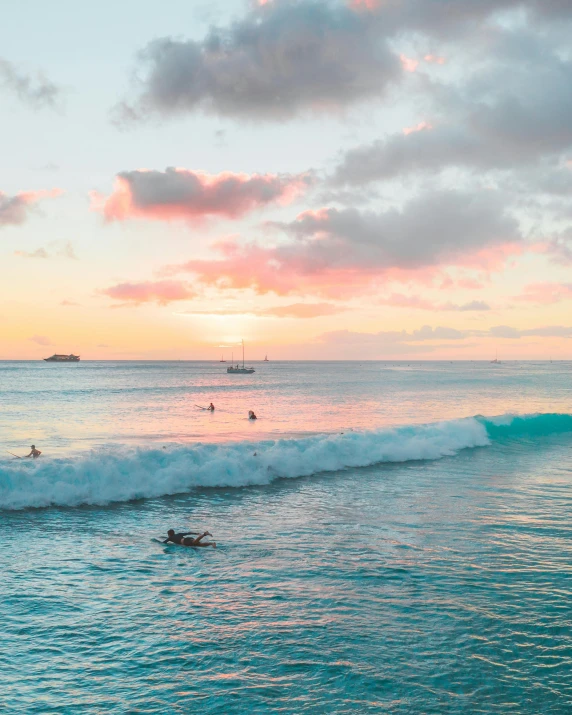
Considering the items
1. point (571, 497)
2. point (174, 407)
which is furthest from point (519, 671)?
point (174, 407)

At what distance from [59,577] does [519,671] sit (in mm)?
11136

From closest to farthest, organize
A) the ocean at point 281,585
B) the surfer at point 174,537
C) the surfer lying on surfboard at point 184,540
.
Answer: the ocean at point 281,585, the surfer lying on surfboard at point 184,540, the surfer at point 174,537

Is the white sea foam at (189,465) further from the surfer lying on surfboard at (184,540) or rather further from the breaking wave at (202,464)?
the surfer lying on surfboard at (184,540)

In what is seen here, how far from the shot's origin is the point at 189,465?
28.0 metres

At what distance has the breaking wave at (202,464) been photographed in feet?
77.3

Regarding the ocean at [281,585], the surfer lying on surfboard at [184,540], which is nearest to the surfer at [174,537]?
the surfer lying on surfboard at [184,540]

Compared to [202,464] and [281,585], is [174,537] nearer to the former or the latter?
[281,585]

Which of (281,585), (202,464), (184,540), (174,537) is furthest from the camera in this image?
(202,464)

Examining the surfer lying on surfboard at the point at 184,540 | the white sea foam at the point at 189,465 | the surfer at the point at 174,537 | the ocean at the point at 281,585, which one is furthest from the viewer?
the white sea foam at the point at 189,465

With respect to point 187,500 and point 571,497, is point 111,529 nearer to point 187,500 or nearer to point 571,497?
point 187,500

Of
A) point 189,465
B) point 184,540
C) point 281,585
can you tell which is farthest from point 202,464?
point 281,585

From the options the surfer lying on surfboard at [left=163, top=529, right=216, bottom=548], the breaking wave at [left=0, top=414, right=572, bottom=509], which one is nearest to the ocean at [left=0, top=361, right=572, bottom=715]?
the breaking wave at [left=0, top=414, right=572, bottom=509]

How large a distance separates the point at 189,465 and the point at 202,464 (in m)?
0.90

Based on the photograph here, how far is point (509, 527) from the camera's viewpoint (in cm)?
1923
